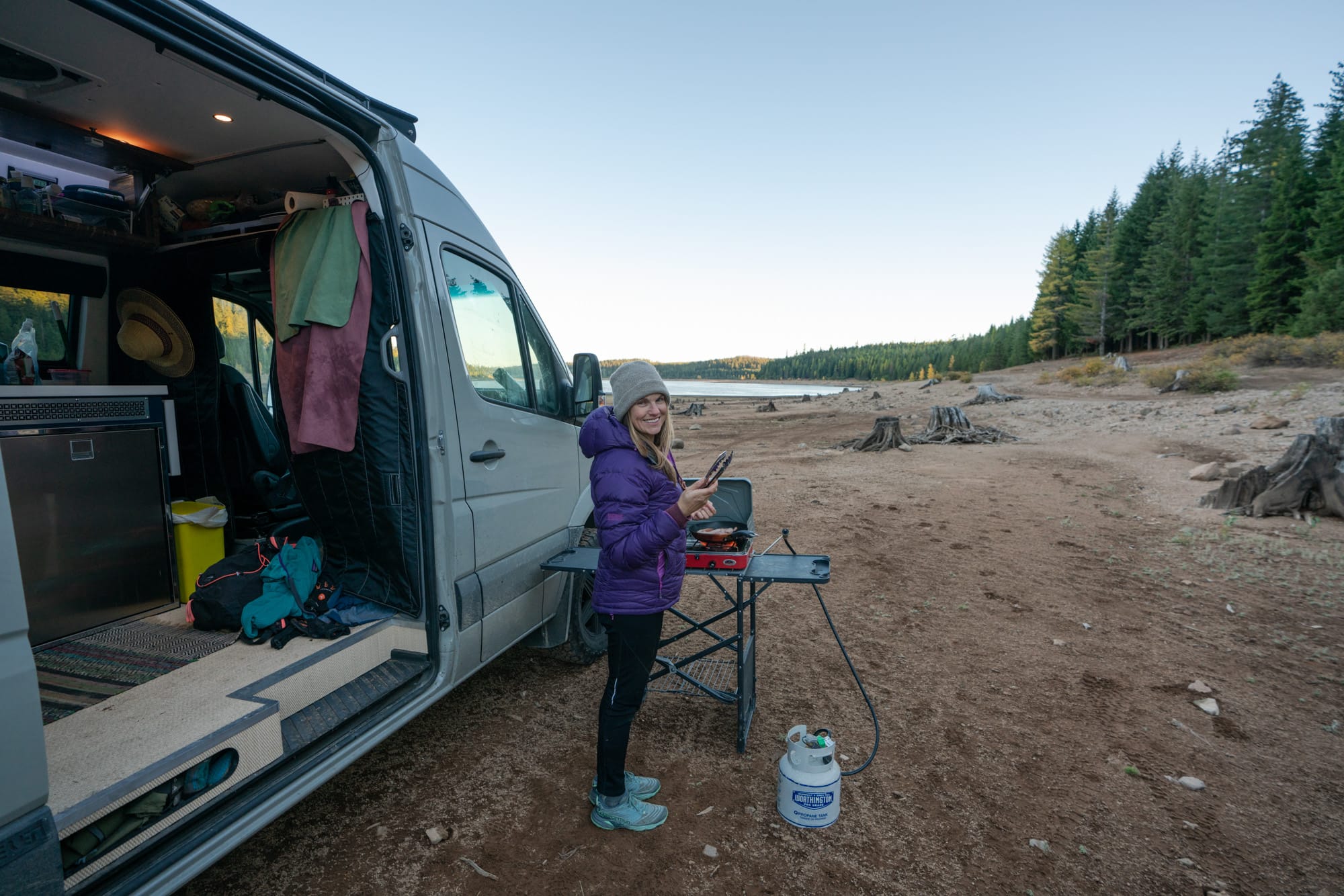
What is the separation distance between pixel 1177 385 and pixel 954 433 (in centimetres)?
1060

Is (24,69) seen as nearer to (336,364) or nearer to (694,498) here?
(336,364)

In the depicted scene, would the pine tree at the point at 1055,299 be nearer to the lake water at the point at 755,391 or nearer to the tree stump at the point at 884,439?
the lake water at the point at 755,391

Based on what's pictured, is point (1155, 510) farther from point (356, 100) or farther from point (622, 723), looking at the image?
point (356, 100)

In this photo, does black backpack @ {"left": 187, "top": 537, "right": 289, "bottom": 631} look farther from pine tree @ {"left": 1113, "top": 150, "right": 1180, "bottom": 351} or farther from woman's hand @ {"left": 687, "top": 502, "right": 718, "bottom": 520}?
pine tree @ {"left": 1113, "top": 150, "right": 1180, "bottom": 351}

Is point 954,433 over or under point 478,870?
over

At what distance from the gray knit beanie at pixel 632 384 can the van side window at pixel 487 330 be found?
3.00ft

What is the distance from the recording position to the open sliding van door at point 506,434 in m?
A: 3.15

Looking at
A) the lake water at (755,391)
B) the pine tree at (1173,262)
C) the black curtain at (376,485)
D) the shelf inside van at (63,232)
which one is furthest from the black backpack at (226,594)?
the pine tree at (1173,262)

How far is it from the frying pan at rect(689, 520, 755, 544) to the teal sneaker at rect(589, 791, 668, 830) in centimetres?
130

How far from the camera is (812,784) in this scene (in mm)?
2822

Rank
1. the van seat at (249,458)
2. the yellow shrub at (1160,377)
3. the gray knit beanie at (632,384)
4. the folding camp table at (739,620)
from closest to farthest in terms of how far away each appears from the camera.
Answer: the gray knit beanie at (632,384)
the folding camp table at (739,620)
the van seat at (249,458)
the yellow shrub at (1160,377)

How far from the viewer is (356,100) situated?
106 inches

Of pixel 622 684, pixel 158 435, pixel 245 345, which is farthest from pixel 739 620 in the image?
pixel 245 345

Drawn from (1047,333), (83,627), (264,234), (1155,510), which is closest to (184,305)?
(264,234)
